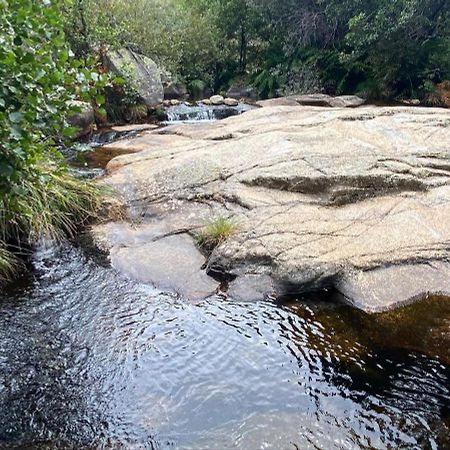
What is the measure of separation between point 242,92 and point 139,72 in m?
11.0

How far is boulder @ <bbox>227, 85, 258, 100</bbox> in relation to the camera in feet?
78.4

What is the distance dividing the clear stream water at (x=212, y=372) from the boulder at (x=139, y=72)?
9.76 metres

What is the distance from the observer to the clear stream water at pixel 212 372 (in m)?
2.74

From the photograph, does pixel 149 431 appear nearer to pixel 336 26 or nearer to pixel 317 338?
pixel 317 338

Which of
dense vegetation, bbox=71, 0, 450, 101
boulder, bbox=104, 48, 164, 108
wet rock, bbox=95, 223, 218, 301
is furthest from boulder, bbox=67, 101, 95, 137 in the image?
wet rock, bbox=95, 223, 218, 301

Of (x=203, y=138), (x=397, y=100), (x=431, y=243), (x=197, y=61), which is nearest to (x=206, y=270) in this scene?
(x=431, y=243)

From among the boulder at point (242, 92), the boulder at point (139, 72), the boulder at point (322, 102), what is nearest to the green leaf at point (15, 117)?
the boulder at point (139, 72)

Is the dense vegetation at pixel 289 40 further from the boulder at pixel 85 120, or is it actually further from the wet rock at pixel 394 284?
the wet rock at pixel 394 284

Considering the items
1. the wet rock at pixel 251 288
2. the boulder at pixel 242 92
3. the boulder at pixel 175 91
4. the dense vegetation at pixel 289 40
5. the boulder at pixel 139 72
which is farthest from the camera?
the boulder at pixel 242 92

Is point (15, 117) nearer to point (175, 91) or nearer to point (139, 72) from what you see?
point (139, 72)

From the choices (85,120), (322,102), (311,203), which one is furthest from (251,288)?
(322,102)

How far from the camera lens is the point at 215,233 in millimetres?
4918

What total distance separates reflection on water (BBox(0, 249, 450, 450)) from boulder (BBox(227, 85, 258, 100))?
822 inches

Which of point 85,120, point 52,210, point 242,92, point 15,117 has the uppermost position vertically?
point 15,117
